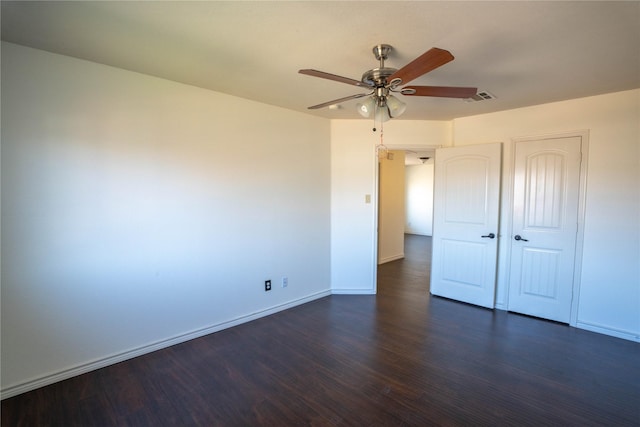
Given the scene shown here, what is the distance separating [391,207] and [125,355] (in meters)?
5.24

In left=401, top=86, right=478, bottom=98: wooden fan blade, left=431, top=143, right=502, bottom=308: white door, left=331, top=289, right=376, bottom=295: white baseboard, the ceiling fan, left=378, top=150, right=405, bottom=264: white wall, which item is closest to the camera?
the ceiling fan

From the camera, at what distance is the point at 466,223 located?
408cm

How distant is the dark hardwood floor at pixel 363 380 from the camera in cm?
203

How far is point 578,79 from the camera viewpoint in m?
2.73

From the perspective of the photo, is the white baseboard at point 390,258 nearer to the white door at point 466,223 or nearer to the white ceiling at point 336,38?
the white door at point 466,223

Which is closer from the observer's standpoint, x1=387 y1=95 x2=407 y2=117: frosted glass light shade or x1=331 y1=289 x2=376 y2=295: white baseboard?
x1=387 y1=95 x2=407 y2=117: frosted glass light shade

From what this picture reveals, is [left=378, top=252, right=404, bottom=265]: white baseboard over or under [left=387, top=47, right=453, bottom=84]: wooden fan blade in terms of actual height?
under

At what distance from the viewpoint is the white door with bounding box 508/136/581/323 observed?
3.38 meters

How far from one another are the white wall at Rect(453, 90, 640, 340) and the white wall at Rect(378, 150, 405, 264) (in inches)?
124

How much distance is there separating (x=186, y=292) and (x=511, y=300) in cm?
383

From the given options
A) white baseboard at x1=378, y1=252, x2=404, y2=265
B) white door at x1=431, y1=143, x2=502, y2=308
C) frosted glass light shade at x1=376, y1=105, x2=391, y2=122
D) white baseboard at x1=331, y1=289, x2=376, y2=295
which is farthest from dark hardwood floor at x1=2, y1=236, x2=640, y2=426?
white baseboard at x1=378, y1=252, x2=404, y2=265

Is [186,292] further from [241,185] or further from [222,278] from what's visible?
[241,185]

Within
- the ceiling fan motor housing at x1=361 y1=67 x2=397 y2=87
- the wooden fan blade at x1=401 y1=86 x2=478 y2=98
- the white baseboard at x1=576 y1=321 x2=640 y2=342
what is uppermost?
the ceiling fan motor housing at x1=361 y1=67 x2=397 y2=87

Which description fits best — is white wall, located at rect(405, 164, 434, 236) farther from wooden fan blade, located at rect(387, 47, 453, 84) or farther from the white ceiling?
wooden fan blade, located at rect(387, 47, 453, 84)
